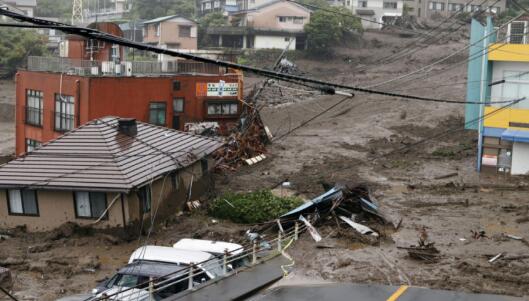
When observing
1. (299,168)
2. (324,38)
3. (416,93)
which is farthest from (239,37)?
(299,168)

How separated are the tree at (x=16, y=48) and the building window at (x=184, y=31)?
44.6 feet

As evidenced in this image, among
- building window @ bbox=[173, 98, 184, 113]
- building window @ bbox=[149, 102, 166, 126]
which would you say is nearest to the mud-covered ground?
building window @ bbox=[173, 98, 184, 113]

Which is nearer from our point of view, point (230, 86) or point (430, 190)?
point (430, 190)

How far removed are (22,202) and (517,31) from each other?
24.6 m

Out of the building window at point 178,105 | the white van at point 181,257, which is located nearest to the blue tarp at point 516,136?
the building window at point 178,105

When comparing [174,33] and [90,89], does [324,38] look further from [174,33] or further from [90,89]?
[90,89]

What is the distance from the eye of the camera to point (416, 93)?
2235 inches

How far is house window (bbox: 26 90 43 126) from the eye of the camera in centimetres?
3819

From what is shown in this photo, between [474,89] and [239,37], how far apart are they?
1699 inches

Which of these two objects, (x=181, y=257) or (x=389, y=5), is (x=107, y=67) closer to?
(x=181, y=257)

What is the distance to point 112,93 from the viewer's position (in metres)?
35.7

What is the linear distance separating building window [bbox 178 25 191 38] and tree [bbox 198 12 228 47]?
163 inches

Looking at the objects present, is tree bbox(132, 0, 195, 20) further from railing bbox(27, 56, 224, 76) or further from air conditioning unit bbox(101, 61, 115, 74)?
air conditioning unit bbox(101, 61, 115, 74)

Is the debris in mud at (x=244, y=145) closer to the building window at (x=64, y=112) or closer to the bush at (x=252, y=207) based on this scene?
the building window at (x=64, y=112)
